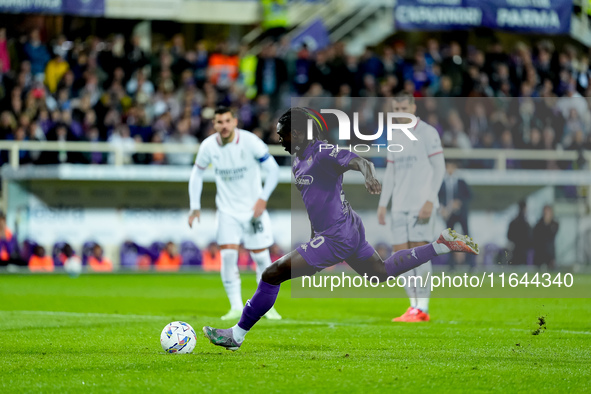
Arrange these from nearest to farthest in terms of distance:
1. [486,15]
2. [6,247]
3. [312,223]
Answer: [312,223], [6,247], [486,15]

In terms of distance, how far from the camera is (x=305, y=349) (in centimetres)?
771

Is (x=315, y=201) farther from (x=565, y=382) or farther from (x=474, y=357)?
(x=565, y=382)

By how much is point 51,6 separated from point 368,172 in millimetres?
17071

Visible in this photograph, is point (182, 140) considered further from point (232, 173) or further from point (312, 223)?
point (312, 223)

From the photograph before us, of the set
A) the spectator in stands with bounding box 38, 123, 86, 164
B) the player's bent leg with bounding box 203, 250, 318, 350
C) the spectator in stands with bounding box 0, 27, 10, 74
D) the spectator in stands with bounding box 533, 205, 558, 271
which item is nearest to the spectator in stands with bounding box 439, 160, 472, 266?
the spectator in stands with bounding box 533, 205, 558, 271

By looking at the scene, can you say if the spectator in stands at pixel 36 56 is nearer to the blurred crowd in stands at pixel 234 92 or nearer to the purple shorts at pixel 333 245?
the blurred crowd in stands at pixel 234 92

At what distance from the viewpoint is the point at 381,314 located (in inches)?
448

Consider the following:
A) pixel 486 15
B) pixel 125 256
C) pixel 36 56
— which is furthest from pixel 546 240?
pixel 36 56

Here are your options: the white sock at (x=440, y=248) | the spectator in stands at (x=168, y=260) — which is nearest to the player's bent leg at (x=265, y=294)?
the white sock at (x=440, y=248)

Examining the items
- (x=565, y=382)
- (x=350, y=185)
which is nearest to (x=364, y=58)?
(x=350, y=185)

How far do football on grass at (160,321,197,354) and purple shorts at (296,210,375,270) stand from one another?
3.61 feet

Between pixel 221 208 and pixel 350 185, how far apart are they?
9.89 m

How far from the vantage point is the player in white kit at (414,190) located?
33.8 feet

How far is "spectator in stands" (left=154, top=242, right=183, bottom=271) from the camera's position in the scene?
2061 centimetres
